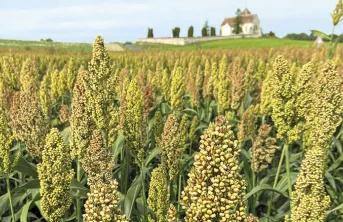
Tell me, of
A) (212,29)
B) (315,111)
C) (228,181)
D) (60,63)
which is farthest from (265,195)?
(212,29)

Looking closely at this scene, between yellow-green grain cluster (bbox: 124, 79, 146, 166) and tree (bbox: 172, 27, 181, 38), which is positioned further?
tree (bbox: 172, 27, 181, 38)

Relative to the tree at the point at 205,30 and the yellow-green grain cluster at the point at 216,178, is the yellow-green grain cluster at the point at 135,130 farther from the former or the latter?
the tree at the point at 205,30

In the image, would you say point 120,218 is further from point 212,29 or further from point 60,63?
point 212,29

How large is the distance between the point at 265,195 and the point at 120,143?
240cm

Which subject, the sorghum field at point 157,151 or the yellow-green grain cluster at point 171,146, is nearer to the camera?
the sorghum field at point 157,151

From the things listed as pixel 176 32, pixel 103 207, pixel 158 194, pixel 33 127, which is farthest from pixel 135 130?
pixel 176 32

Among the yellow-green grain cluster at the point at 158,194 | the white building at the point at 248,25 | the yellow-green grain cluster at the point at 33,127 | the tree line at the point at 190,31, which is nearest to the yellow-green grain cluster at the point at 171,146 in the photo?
the yellow-green grain cluster at the point at 158,194

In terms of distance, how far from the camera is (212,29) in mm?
107438

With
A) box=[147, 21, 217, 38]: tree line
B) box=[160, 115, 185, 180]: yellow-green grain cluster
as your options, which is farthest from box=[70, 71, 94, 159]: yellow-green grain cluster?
box=[147, 21, 217, 38]: tree line

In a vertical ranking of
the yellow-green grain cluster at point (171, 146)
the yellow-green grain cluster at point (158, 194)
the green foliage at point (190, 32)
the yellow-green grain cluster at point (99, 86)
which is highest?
the green foliage at point (190, 32)

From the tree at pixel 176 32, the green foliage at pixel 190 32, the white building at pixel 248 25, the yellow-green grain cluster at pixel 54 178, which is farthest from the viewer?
the white building at pixel 248 25

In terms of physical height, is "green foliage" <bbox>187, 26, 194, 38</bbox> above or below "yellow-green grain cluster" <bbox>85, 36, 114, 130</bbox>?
above

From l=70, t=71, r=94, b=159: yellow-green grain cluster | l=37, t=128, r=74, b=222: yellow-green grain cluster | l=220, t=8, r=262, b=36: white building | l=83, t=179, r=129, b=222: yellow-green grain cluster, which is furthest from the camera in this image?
l=220, t=8, r=262, b=36: white building

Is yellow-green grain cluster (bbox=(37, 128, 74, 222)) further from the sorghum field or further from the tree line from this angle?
the tree line
